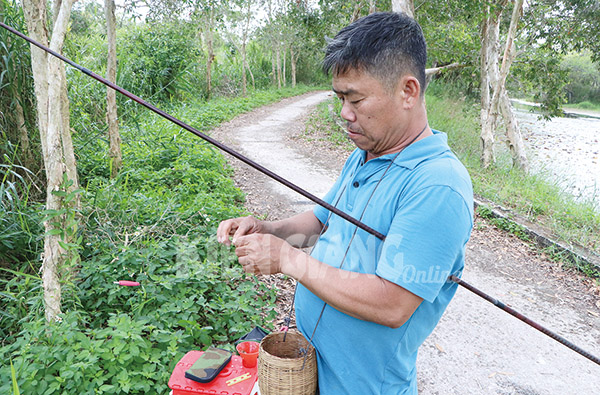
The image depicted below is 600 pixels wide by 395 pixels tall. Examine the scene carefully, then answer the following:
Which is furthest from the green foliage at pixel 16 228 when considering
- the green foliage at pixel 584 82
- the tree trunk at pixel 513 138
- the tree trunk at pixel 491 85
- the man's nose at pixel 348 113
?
the green foliage at pixel 584 82

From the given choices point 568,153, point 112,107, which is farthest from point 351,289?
Result: point 568,153

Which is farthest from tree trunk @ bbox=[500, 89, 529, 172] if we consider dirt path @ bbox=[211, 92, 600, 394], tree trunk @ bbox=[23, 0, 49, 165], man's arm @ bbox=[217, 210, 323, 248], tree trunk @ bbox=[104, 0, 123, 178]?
tree trunk @ bbox=[23, 0, 49, 165]

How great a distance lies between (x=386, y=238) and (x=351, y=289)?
A: 0.54 feet

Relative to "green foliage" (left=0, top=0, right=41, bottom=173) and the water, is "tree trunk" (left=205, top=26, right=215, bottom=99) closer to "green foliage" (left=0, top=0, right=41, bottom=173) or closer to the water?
the water

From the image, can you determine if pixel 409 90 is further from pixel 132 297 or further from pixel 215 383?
pixel 132 297

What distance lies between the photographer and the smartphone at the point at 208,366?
1611 millimetres

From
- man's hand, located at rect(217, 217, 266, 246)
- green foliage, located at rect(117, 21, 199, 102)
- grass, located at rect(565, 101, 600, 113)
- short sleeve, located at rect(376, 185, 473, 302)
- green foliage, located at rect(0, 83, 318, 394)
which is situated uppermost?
green foliage, located at rect(117, 21, 199, 102)

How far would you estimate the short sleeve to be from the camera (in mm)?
1014

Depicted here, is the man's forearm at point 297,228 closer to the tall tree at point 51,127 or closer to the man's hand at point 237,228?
the man's hand at point 237,228

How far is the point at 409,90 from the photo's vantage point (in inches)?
47.8

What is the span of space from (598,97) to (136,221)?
36.9 meters

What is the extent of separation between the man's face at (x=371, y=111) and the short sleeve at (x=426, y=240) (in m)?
0.30

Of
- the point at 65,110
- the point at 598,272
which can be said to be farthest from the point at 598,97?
the point at 65,110

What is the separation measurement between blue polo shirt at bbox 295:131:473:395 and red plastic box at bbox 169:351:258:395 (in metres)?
0.41
